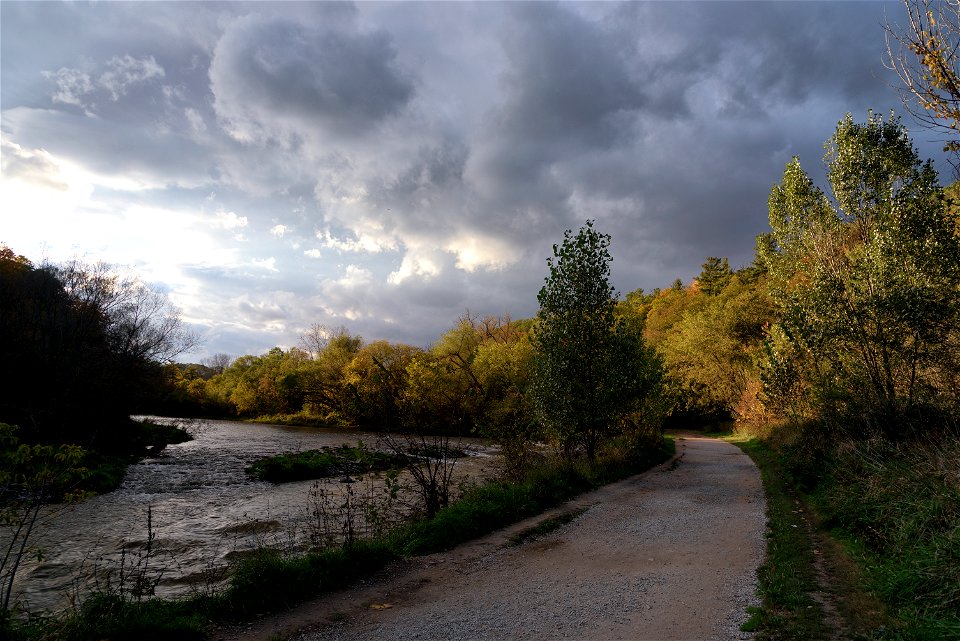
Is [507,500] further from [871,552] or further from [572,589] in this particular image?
[871,552]

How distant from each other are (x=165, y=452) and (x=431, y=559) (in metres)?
25.5

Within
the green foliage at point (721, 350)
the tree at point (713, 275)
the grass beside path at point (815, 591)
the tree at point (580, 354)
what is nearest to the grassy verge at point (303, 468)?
the tree at point (580, 354)

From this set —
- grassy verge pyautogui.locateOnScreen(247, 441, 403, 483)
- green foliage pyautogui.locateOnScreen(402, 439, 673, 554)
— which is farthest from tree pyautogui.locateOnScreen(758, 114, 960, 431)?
grassy verge pyautogui.locateOnScreen(247, 441, 403, 483)

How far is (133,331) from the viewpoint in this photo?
3139 centimetres

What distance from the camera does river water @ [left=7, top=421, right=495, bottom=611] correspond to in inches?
348

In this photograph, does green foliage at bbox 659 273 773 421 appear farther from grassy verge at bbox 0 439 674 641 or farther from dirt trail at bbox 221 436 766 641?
grassy verge at bbox 0 439 674 641

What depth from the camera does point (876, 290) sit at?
14195mm

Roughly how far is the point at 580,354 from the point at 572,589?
10.8 m

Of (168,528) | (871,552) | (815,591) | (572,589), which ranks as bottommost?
(168,528)

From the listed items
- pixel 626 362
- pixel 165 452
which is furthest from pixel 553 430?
pixel 165 452

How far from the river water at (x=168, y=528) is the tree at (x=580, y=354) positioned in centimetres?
578

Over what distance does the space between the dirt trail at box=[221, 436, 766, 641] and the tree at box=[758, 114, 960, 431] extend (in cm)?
572

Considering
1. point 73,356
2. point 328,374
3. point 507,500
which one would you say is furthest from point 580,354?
point 328,374

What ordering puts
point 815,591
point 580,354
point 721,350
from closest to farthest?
point 815,591
point 580,354
point 721,350
